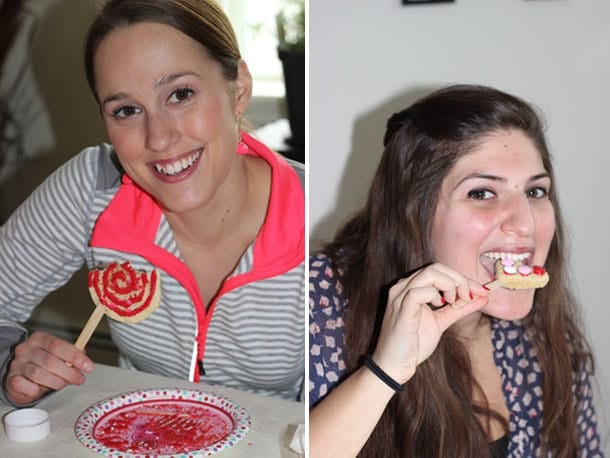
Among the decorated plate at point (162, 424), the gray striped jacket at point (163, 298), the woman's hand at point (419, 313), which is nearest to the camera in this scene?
the woman's hand at point (419, 313)

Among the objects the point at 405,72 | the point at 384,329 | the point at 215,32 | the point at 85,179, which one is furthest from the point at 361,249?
the point at 85,179

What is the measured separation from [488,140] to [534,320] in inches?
10.4

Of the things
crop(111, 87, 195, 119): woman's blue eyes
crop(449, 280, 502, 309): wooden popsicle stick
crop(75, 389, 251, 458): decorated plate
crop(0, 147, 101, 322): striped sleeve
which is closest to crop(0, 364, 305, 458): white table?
crop(75, 389, 251, 458): decorated plate

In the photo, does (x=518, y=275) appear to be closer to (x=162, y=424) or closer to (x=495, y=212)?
(x=495, y=212)

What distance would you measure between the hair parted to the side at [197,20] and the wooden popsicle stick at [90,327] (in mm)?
375

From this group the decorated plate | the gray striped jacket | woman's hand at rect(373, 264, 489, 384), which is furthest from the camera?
the gray striped jacket

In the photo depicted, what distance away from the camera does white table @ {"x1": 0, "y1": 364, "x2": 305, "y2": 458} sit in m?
1.10

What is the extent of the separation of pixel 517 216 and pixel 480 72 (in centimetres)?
18

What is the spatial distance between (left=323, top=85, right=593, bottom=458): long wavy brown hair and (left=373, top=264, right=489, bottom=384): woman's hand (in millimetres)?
52

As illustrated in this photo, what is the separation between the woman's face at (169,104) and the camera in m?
1.13

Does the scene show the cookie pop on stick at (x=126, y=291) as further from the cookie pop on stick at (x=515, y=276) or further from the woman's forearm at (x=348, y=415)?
the cookie pop on stick at (x=515, y=276)

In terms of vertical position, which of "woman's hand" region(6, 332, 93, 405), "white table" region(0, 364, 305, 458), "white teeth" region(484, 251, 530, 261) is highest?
"white teeth" region(484, 251, 530, 261)

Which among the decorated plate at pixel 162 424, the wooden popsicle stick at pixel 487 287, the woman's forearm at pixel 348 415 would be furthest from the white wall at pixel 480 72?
the decorated plate at pixel 162 424

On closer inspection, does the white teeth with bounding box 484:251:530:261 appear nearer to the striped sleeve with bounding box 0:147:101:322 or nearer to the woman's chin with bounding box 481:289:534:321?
the woman's chin with bounding box 481:289:534:321
